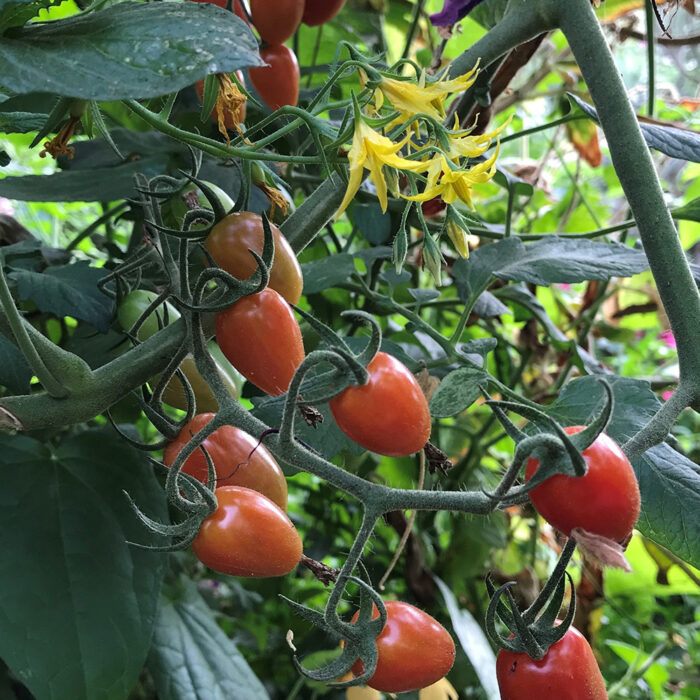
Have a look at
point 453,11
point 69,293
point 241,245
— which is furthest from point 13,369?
point 453,11

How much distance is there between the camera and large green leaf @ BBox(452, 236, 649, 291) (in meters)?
0.52

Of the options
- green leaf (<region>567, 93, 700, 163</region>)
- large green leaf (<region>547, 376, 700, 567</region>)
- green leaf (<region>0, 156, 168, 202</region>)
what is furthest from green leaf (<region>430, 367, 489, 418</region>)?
green leaf (<region>0, 156, 168, 202</region>)

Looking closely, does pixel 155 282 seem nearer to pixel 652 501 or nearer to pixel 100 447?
pixel 100 447

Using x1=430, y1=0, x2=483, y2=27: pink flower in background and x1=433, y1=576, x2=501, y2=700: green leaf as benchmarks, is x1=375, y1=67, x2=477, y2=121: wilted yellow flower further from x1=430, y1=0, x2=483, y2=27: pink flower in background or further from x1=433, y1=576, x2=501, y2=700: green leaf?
x1=433, y1=576, x2=501, y2=700: green leaf

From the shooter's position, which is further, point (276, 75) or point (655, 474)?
point (276, 75)

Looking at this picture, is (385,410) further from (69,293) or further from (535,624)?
(69,293)

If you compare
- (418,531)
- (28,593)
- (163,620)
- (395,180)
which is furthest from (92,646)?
(418,531)

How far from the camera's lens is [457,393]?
385mm

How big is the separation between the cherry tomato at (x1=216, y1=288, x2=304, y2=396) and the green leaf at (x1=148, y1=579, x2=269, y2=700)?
13.3 inches

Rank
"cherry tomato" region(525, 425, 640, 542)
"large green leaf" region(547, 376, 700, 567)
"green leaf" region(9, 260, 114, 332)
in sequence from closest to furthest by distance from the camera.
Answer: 1. "cherry tomato" region(525, 425, 640, 542)
2. "large green leaf" region(547, 376, 700, 567)
3. "green leaf" region(9, 260, 114, 332)

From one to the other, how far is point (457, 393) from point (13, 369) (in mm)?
266

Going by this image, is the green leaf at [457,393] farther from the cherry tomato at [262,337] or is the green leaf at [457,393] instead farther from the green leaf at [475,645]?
the green leaf at [475,645]

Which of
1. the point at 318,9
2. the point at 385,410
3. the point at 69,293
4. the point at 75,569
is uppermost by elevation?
the point at 318,9

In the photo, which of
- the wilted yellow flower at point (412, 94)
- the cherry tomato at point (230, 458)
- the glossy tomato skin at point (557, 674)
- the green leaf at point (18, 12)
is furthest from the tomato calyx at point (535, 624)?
the green leaf at point (18, 12)
